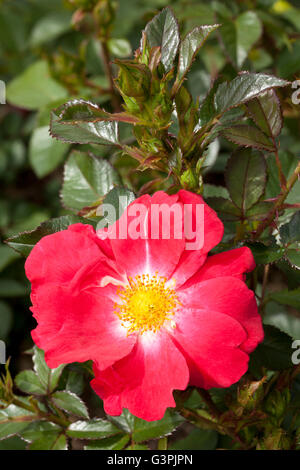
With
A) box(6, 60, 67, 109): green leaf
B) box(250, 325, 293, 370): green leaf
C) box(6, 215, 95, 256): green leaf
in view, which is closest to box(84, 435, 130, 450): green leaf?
box(250, 325, 293, 370): green leaf

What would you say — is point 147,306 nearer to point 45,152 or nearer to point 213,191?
point 213,191

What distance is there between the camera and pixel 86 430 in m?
1.00

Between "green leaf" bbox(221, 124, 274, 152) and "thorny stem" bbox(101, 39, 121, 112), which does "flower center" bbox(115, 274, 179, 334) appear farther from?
"thorny stem" bbox(101, 39, 121, 112)

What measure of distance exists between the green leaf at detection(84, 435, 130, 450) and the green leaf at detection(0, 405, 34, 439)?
0.42ft

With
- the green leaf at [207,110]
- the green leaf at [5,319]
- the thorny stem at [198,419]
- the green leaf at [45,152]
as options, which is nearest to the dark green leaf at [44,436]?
the thorny stem at [198,419]

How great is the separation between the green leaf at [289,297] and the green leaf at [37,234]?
0.37 m

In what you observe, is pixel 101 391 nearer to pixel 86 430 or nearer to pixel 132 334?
pixel 132 334

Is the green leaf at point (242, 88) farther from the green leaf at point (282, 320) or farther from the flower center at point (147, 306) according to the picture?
the green leaf at point (282, 320)

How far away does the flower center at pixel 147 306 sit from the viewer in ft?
2.66

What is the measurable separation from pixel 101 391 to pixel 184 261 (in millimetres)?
218

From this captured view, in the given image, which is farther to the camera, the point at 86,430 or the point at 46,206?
the point at 46,206

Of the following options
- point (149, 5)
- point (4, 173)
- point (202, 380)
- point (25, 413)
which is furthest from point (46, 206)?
point (202, 380)
